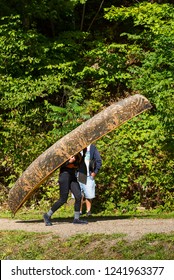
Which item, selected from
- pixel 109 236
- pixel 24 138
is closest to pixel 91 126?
pixel 109 236

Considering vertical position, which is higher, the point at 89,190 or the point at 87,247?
the point at 87,247

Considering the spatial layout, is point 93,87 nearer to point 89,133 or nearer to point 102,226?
point 89,133

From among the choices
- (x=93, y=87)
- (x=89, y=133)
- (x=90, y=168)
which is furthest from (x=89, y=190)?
(x=93, y=87)

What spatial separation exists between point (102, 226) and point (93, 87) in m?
10.3

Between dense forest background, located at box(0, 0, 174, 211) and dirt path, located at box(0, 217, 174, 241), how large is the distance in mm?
2903

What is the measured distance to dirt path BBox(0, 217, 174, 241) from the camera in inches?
432

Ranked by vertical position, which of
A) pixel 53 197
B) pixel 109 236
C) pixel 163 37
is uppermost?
pixel 163 37

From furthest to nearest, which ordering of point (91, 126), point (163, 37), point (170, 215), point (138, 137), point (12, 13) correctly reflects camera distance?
point (12, 13), point (163, 37), point (138, 137), point (170, 215), point (91, 126)

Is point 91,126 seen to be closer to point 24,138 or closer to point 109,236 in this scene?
point 109,236

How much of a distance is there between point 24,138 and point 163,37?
16.9 feet

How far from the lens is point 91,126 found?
11750 mm

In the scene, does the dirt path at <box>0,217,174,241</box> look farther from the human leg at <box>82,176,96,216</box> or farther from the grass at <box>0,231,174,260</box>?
the human leg at <box>82,176,96,216</box>

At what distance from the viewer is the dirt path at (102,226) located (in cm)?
1098

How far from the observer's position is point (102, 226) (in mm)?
11938
